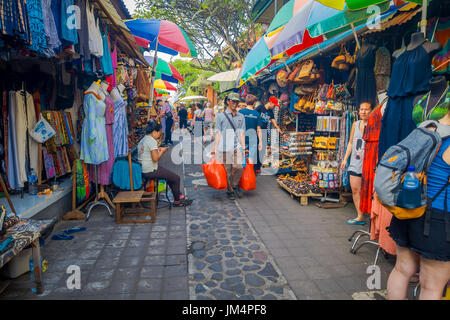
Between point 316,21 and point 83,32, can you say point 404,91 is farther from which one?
point 83,32

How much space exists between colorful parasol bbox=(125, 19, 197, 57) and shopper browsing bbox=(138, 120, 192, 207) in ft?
7.77

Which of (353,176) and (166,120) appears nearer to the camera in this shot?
(353,176)

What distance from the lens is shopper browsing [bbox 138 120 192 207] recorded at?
5.65 metres

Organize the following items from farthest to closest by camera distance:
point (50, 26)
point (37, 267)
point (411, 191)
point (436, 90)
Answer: point (50, 26) < point (37, 267) < point (436, 90) < point (411, 191)

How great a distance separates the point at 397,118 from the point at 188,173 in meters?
6.93

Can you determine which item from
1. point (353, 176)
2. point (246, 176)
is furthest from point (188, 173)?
point (353, 176)

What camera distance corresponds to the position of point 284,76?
7734 mm

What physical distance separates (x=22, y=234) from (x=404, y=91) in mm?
4199

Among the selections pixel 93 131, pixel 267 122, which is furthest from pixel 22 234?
pixel 267 122

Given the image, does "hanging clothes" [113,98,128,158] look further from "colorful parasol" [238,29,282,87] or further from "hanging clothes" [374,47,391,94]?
Answer: "hanging clothes" [374,47,391,94]

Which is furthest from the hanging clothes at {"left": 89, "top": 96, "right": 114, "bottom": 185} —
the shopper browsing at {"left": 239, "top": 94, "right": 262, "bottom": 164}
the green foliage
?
the green foliage

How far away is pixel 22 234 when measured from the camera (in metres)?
2.88
